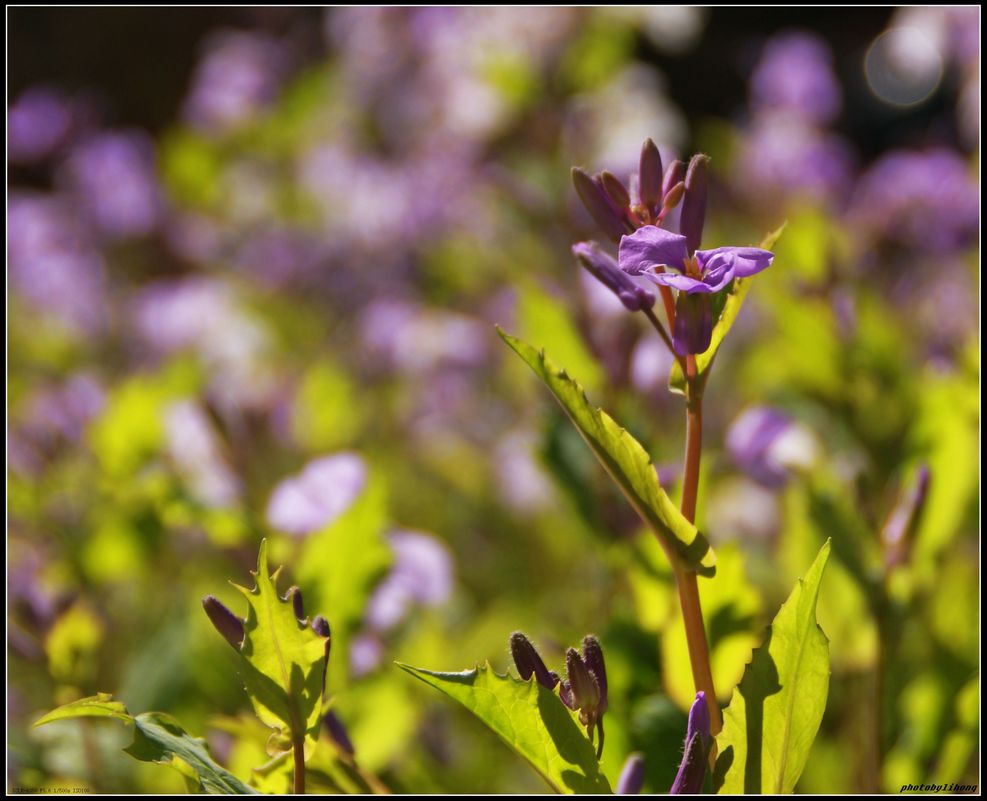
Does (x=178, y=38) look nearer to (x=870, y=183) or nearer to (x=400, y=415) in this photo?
(x=400, y=415)

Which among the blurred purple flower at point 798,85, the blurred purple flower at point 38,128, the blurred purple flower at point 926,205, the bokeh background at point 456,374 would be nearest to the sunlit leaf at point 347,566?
the bokeh background at point 456,374

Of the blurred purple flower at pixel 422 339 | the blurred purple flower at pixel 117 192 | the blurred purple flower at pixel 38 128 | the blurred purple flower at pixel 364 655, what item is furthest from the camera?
the blurred purple flower at pixel 38 128

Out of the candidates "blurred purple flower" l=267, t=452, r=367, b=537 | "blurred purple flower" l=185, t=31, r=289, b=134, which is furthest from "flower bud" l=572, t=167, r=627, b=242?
"blurred purple flower" l=185, t=31, r=289, b=134

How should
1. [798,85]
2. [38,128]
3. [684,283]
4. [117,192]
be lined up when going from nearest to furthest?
1. [684,283]
2. [798,85]
3. [117,192]
4. [38,128]

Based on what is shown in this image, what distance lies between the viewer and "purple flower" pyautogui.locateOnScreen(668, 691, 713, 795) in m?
0.51

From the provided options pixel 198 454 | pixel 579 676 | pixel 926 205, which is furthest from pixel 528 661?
pixel 926 205

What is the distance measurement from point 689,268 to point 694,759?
0.77ft

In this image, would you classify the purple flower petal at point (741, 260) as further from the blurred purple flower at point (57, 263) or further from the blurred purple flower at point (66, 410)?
the blurred purple flower at point (57, 263)

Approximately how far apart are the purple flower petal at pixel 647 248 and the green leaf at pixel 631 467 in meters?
0.06

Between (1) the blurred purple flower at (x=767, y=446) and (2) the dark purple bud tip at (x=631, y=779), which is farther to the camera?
(1) the blurred purple flower at (x=767, y=446)

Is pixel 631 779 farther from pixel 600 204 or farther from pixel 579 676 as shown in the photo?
pixel 600 204

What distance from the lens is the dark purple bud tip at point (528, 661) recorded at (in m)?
0.56

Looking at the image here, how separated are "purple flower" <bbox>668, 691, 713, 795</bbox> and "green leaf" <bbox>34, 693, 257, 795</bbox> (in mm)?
219

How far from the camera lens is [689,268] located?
0.53m
